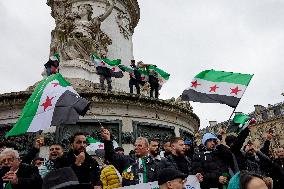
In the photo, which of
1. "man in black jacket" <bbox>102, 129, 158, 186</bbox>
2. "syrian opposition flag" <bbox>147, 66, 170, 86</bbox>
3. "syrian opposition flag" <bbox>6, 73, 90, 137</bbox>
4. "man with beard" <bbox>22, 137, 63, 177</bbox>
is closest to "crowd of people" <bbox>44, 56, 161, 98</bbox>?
"syrian opposition flag" <bbox>147, 66, 170, 86</bbox>

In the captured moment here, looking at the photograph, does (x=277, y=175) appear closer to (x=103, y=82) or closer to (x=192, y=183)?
(x=192, y=183)

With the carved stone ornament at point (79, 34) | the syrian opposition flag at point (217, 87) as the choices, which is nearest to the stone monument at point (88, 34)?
the carved stone ornament at point (79, 34)

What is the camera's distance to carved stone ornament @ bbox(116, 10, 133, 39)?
20906 millimetres

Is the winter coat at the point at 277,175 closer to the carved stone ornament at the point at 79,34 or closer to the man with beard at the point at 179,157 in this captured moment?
the man with beard at the point at 179,157

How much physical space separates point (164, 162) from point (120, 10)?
15306 mm

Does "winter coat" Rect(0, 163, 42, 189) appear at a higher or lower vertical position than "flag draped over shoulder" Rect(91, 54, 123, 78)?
lower

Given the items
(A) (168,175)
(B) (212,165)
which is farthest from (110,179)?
(A) (168,175)

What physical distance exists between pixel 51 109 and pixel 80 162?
6.31 feet

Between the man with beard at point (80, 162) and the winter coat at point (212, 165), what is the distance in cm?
215

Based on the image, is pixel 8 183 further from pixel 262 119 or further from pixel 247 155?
pixel 262 119

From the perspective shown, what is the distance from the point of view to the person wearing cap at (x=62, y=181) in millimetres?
3457

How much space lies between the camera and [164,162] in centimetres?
712

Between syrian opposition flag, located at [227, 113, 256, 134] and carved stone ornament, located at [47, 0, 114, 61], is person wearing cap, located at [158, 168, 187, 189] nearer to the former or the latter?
syrian opposition flag, located at [227, 113, 256, 134]

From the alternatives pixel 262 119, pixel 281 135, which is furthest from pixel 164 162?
pixel 262 119
